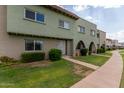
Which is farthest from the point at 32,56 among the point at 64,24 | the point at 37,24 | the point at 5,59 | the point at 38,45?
the point at 64,24

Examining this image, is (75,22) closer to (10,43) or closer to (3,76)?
(10,43)

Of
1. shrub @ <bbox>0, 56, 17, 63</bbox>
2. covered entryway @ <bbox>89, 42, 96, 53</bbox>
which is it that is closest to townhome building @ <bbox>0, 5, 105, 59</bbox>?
shrub @ <bbox>0, 56, 17, 63</bbox>

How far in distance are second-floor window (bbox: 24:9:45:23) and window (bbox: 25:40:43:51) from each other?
242cm

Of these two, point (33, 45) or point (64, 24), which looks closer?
point (33, 45)

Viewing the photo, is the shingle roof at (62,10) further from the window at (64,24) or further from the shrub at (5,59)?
the shrub at (5,59)

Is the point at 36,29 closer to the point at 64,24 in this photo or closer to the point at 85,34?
the point at 64,24

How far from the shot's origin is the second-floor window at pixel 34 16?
16.1 m

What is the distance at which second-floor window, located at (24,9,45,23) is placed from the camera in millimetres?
16131

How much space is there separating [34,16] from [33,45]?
10.4 ft

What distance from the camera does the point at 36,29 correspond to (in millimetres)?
17172

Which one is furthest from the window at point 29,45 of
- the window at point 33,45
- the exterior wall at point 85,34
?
the exterior wall at point 85,34

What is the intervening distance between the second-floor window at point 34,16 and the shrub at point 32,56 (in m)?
3.73
